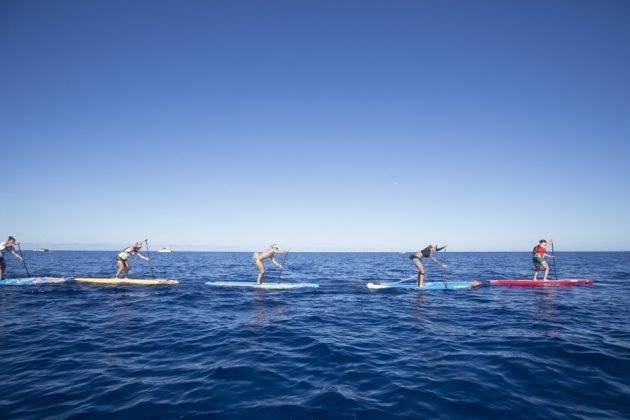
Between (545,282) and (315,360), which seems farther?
(545,282)

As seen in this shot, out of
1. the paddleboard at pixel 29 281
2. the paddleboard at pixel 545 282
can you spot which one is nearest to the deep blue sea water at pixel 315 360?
the paddleboard at pixel 545 282

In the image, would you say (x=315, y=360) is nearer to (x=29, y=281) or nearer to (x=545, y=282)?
(x=545, y=282)

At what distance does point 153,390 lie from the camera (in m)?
6.22

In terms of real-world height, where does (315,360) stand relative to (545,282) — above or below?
below

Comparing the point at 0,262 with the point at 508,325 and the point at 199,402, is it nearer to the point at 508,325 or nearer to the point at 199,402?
the point at 199,402

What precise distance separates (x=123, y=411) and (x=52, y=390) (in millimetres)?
2155

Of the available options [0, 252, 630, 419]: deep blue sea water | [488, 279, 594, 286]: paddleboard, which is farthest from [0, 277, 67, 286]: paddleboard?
[488, 279, 594, 286]: paddleboard

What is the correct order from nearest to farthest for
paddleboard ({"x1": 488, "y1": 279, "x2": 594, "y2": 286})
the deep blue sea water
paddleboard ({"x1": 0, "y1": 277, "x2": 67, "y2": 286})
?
the deep blue sea water, paddleboard ({"x1": 0, "y1": 277, "x2": 67, "y2": 286}), paddleboard ({"x1": 488, "y1": 279, "x2": 594, "y2": 286})

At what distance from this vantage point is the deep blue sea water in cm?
563

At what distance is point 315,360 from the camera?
7.86 m

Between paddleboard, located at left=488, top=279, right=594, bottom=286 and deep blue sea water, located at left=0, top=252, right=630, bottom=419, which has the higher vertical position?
paddleboard, located at left=488, top=279, right=594, bottom=286

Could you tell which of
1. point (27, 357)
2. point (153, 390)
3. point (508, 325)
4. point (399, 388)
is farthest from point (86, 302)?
point (508, 325)

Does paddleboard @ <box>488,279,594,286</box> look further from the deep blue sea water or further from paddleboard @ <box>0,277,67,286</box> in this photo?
paddleboard @ <box>0,277,67,286</box>

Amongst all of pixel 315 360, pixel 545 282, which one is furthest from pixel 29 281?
pixel 545 282
